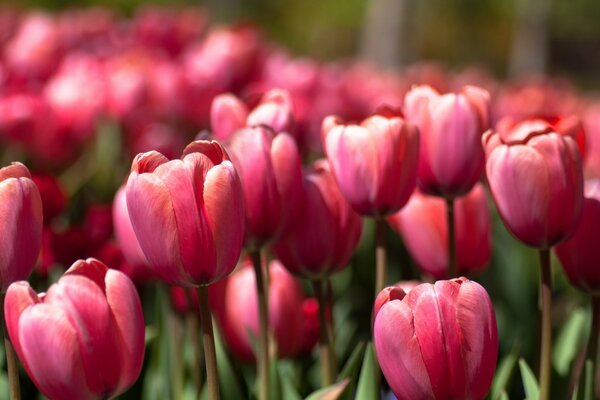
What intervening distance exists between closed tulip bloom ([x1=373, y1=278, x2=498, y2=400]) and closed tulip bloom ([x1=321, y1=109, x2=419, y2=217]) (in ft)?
0.83

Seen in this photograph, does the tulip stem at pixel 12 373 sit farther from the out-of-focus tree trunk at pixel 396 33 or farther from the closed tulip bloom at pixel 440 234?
the out-of-focus tree trunk at pixel 396 33

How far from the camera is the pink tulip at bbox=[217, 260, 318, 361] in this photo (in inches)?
52.8

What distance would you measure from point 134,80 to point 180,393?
1333mm

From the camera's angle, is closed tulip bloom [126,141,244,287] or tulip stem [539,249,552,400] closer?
closed tulip bloom [126,141,244,287]

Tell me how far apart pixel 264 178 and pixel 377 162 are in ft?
0.45

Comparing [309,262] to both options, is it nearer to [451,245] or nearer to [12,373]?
[451,245]

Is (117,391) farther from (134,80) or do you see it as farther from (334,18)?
(334,18)

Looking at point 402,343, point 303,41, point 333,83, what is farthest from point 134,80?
point 303,41

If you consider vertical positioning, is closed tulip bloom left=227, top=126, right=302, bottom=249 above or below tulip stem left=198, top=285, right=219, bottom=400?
above

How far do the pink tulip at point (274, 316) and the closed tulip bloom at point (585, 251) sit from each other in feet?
1.27

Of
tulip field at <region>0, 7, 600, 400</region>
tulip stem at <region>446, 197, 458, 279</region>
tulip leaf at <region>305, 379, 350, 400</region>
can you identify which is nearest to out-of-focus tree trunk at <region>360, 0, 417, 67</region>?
tulip field at <region>0, 7, 600, 400</region>

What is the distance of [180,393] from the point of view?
1257 mm

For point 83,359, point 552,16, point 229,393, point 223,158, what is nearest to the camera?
point 83,359

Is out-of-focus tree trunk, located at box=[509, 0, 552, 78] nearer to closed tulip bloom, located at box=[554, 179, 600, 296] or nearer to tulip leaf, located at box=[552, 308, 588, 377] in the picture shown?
tulip leaf, located at box=[552, 308, 588, 377]
